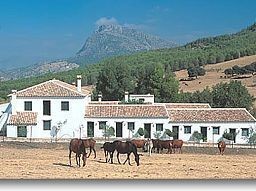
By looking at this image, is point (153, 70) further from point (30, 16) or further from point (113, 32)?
point (30, 16)

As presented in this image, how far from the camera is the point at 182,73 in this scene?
6848 mm

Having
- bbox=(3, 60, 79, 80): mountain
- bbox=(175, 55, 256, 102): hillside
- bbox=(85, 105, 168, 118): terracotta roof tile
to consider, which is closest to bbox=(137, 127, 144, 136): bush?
bbox=(85, 105, 168, 118): terracotta roof tile

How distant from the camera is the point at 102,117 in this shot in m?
7.25

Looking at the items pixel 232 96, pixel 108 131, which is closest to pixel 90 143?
pixel 108 131

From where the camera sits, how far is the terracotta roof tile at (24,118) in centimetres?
668

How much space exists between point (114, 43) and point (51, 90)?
1177 mm

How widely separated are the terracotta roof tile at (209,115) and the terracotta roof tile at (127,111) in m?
0.16

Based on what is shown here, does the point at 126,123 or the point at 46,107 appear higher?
the point at 46,107

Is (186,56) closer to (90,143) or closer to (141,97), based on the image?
(141,97)

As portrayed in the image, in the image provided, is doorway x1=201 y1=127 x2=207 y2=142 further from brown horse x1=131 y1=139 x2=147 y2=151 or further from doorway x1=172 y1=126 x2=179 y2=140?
brown horse x1=131 y1=139 x2=147 y2=151

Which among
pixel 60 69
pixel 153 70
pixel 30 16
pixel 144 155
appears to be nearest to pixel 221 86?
pixel 153 70

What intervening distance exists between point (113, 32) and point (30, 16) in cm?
92

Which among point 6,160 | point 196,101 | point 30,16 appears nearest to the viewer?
point 30,16

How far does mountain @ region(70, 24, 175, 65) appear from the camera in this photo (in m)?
6.45
